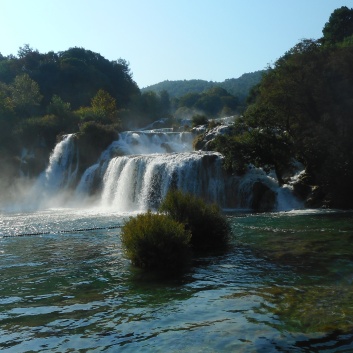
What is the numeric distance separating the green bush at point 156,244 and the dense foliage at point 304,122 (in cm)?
1677

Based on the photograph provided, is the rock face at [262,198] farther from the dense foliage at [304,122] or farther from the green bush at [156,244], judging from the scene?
the green bush at [156,244]

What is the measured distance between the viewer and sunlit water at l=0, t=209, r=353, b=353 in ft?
25.1

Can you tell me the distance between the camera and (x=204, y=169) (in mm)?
31672

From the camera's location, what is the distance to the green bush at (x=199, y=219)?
15.5 metres

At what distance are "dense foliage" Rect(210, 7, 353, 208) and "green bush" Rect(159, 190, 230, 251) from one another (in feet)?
44.4

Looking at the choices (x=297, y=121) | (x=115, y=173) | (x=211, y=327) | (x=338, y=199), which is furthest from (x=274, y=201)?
(x=211, y=327)

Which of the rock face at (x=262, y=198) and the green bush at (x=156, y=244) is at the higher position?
the rock face at (x=262, y=198)

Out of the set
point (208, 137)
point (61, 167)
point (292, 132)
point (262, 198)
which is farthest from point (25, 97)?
point (262, 198)

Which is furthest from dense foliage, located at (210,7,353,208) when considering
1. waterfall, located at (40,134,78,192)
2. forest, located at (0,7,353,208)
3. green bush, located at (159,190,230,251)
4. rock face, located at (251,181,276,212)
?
waterfall, located at (40,134,78,192)

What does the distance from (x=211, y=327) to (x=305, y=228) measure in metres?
12.3

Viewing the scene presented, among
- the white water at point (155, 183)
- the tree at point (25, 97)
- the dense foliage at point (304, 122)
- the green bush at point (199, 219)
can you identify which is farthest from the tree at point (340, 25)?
the green bush at point (199, 219)

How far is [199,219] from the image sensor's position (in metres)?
15.5

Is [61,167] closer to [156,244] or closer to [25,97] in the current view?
[25,97]

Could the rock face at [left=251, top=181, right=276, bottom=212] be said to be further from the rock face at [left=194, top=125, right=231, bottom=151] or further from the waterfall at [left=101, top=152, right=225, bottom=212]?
the rock face at [left=194, top=125, right=231, bottom=151]
